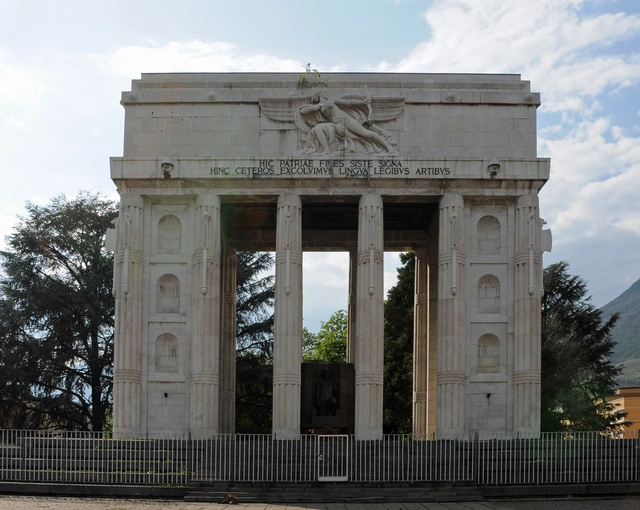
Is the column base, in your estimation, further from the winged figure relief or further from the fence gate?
the winged figure relief

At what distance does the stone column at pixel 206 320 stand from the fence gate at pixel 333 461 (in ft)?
25.5

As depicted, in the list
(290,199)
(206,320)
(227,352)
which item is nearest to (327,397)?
(227,352)

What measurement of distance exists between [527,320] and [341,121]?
10478 millimetres

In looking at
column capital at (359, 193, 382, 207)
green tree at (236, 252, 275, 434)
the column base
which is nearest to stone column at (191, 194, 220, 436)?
the column base

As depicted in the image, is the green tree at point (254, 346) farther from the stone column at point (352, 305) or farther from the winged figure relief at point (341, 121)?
the winged figure relief at point (341, 121)

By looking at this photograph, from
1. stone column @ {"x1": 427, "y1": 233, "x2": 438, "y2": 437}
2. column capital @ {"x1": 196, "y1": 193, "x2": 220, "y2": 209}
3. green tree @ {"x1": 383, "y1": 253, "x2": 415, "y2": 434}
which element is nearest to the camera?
column capital @ {"x1": 196, "y1": 193, "x2": 220, "y2": 209}

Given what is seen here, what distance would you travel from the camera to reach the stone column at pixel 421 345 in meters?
52.4

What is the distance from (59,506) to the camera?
32438 mm

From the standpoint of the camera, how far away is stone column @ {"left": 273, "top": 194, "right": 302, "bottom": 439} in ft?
144

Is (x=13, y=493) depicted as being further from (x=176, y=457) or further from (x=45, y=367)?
(x=45, y=367)

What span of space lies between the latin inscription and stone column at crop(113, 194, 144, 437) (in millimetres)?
4532

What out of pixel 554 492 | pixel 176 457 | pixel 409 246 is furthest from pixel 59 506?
pixel 409 246

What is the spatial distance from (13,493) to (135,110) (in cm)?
1696

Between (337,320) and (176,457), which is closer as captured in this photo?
(176,457)
